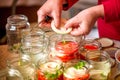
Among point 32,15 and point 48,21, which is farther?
point 32,15

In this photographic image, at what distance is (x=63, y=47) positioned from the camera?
3.14 ft

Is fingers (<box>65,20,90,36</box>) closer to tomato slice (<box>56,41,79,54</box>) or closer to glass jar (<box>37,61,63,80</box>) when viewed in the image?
tomato slice (<box>56,41,79,54</box>)

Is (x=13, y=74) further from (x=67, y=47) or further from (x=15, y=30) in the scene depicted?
(x=15, y=30)

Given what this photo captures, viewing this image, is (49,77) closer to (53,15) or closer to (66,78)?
(66,78)

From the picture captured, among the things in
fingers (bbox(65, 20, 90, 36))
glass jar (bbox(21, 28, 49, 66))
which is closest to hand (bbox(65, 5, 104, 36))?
fingers (bbox(65, 20, 90, 36))

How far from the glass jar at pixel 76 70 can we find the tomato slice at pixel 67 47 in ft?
0.18

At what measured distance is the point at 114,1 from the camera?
3.52 feet

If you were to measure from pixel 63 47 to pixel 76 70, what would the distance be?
0.13 metres

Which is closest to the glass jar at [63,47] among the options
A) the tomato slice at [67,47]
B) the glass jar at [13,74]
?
the tomato slice at [67,47]

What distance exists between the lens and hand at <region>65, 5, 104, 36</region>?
41.0 inches

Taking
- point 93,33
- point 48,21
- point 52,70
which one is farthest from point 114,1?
point 93,33

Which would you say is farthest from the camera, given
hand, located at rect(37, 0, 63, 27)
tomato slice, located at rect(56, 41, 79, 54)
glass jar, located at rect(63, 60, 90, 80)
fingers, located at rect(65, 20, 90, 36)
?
hand, located at rect(37, 0, 63, 27)

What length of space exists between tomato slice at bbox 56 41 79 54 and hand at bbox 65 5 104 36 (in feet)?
0.22

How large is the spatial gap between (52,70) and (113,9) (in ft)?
1.28
